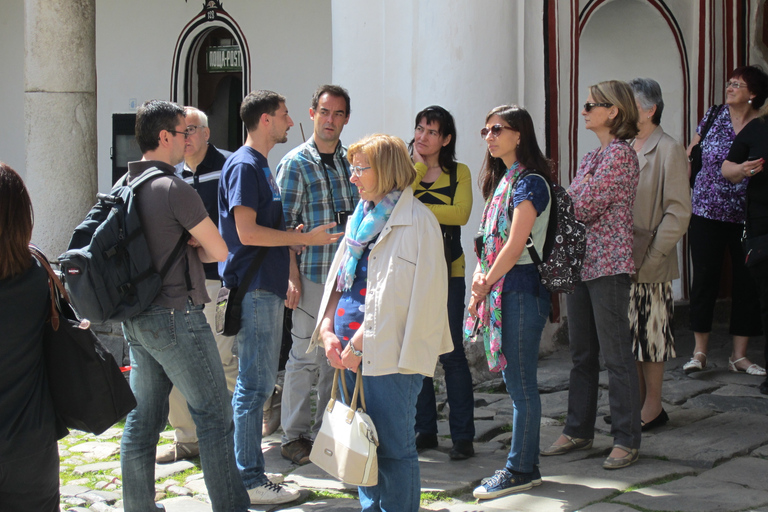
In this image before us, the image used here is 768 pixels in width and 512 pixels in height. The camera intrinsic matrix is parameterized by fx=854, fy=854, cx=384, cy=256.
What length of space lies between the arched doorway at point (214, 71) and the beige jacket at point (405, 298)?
23.5ft

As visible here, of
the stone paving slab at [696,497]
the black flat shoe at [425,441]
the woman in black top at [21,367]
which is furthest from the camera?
the black flat shoe at [425,441]

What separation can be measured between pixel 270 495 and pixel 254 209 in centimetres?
126

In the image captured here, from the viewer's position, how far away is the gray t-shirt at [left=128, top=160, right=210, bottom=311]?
3.22 metres

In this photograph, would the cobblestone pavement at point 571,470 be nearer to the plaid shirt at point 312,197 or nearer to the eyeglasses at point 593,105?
the plaid shirt at point 312,197

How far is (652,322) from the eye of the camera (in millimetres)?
4543

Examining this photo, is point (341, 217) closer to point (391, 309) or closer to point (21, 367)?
point (391, 309)

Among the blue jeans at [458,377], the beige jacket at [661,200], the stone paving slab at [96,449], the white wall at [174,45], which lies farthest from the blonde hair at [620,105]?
the white wall at [174,45]

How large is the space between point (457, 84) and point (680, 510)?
332cm

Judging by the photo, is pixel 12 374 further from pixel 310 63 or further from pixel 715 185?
pixel 310 63

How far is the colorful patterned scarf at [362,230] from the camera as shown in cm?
320

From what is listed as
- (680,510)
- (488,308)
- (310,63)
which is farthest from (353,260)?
(310,63)

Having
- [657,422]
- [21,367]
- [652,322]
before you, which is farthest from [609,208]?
[21,367]

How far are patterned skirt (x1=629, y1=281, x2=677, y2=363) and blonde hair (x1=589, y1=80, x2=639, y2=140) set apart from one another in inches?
35.8

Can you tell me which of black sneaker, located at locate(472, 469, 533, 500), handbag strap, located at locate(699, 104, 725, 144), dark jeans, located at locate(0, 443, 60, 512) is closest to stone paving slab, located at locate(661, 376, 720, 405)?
handbag strap, located at locate(699, 104, 725, 144)
